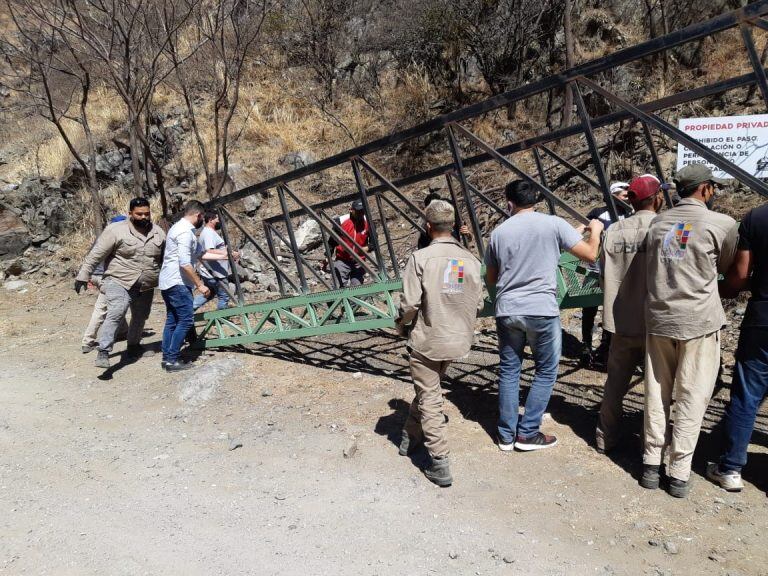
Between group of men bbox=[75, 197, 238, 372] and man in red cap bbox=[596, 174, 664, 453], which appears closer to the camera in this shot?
man in red cap bbox=[596, 174, 664, 453]

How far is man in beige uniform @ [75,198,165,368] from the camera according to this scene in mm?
5559

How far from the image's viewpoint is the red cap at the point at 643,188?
11.3ft

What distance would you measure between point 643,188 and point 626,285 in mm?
587

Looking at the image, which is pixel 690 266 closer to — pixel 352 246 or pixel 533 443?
pixel 533 443

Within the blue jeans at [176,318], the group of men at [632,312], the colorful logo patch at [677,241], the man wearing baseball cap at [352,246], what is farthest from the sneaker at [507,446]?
the man wearing baseball cap at [352,246]

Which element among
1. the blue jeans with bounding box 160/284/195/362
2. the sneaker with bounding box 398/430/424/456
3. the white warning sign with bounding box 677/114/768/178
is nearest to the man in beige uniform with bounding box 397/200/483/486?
the sneaker with bounding box 398/430/424/456

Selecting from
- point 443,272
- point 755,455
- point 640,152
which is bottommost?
point 755,455

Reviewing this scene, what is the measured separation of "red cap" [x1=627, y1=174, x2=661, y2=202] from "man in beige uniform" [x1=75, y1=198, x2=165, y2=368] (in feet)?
14.1

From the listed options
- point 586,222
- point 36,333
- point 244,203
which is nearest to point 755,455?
point 586,222

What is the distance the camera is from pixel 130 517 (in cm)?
329

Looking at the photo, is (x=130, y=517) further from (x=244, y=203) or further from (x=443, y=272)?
Answer: (x=244, y=203)

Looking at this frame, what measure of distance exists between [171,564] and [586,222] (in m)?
3.18

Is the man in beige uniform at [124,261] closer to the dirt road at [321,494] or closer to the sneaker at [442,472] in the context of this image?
the dirt road at [321,494]

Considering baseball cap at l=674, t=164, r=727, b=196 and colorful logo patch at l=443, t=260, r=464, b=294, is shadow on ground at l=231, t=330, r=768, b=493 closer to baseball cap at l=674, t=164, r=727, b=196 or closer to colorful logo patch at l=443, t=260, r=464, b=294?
colorful logo patch at l=443, t=260, r=464, b=294
